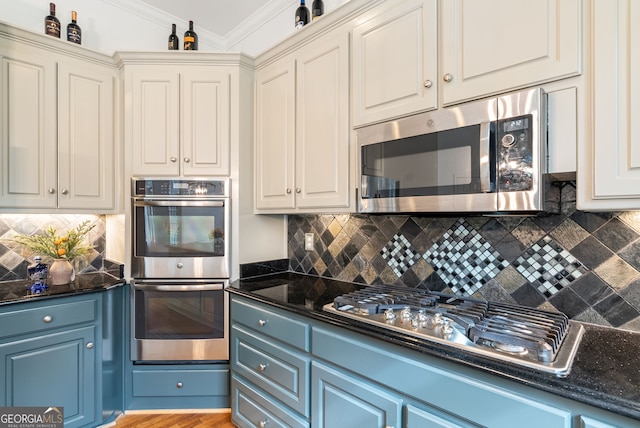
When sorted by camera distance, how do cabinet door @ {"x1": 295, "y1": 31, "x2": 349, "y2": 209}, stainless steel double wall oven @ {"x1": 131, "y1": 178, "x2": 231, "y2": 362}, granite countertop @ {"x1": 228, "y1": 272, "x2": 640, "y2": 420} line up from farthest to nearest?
stainless steel double wall oven @ {"x1": 131, "y1": 178, "x2": 231, "y2": 362}, cabinet door @ {"x1": 295, "y1": 31, "x2": 349, "y2": 209}, granite countertop @ {"x1": 228, "y1": 272, "x2": 640, "y2": 420}

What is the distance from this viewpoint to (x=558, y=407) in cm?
88

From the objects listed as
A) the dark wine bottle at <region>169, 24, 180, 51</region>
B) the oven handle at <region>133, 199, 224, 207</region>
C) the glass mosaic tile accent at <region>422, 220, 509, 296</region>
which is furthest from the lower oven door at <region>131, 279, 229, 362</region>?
the dark wine bottle at <region>169, 24, 180, 51</region>

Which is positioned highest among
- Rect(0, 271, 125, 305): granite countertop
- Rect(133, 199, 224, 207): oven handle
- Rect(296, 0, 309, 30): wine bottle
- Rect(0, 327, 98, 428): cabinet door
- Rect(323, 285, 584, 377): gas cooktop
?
Rect(296, 0, 309, 30): wine bottle

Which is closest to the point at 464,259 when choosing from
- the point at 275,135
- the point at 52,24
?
the point at 275,135

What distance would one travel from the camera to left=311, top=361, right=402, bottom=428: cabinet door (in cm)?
122

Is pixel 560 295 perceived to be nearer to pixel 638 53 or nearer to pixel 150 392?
pixel 638 53

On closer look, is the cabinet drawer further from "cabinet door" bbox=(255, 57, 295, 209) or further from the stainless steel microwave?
the stainless steel microwave

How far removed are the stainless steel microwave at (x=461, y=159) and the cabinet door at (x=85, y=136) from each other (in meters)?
1.81

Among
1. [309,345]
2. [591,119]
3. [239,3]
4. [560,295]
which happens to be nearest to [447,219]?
[560,295]

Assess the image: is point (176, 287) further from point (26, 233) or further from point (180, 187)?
point (26, 233)

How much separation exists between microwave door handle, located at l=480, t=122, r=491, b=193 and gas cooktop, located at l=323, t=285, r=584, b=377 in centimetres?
49

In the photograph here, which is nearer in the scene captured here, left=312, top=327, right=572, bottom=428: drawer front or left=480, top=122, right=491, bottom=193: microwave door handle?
left=312, top=327, right=572, bottom=428: drawer front

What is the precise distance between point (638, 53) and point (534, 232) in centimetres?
72

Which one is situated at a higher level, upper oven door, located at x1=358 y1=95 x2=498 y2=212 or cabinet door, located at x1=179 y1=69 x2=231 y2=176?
cabinet door, located at x1=179 y1=69 x2=231 y2=176
